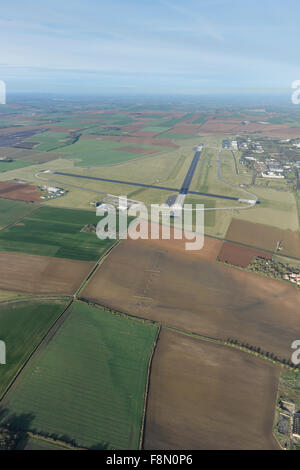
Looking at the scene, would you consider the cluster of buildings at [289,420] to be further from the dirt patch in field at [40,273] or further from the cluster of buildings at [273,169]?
the cluster of buildings at [273,169]

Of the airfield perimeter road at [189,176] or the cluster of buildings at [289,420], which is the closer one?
the cluster of buildings at [289,420]

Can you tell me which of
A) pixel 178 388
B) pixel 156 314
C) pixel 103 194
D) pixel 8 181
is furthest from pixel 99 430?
pixel 8 181

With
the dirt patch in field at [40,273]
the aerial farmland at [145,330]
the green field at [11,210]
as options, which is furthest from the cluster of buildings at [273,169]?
the green field at [11,210]

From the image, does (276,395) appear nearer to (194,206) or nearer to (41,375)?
(41,375)

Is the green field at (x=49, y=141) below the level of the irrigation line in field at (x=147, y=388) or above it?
above

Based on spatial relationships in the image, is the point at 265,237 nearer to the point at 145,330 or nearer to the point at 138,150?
the point at 145,330
